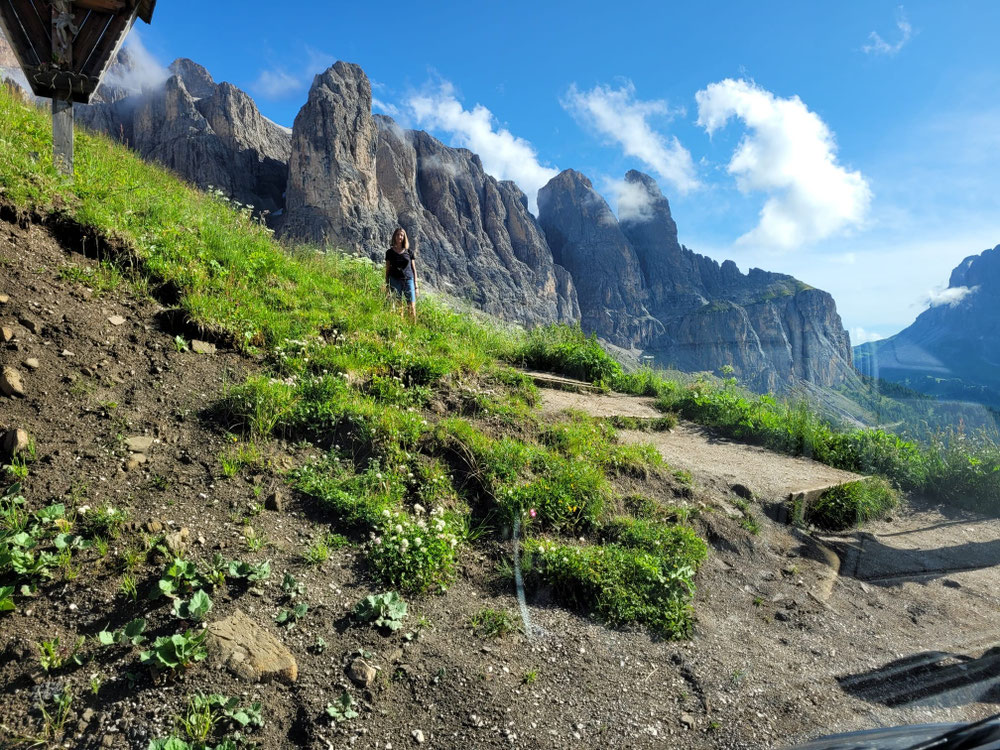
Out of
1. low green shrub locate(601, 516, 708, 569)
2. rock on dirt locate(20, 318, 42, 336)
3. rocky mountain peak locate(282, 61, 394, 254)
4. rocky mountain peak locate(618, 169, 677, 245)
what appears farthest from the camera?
rocky mountain peak locate(618, 169, 677, 245)

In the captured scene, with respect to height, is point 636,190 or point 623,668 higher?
point 636,190

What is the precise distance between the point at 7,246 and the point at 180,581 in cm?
416

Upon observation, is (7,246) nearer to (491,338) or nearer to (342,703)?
(342,703)

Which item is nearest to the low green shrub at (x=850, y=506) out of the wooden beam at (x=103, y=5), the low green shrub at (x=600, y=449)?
the low green shrub at (x=600, y=449)

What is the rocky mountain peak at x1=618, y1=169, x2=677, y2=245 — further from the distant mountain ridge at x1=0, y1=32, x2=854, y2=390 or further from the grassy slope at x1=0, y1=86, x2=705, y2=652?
the grassy slope at x1=0, y1=86, x2=705, y2=652

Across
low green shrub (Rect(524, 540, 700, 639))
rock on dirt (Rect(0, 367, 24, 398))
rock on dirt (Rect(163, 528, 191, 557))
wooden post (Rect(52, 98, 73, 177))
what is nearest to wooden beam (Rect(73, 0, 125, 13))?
wooden post (Rect(52, 98, 73, 177))

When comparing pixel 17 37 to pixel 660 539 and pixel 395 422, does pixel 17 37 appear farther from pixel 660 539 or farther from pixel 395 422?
pixel 660 539

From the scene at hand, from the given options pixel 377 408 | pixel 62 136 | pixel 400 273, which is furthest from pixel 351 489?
pixel 400 273

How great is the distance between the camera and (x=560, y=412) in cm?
720

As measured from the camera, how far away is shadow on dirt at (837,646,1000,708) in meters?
3.25

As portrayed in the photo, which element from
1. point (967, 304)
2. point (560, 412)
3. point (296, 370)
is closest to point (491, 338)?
point (560, 412)

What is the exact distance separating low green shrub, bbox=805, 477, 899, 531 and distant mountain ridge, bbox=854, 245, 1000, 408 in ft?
12.1

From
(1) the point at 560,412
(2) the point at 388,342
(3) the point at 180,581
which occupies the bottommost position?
(3) the point at 180,581

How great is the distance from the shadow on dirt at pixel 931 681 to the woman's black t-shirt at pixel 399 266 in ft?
27.4
